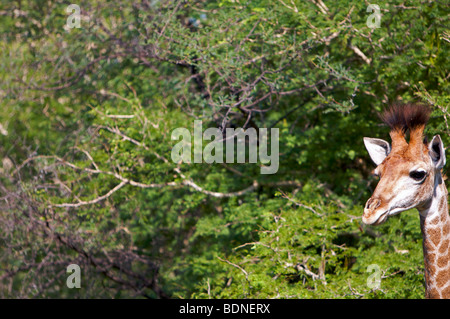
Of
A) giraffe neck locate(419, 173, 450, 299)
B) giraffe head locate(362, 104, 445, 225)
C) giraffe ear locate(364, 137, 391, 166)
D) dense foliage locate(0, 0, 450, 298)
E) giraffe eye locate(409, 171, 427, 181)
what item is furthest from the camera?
dense foliage locate(0, 0, 450, 298)

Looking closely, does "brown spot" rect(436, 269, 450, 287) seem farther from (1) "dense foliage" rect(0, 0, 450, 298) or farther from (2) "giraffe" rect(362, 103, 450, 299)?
(1) "dense foliage" rect(0, 0, 450, 298)

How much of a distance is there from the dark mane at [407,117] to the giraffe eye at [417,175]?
40 centimetres

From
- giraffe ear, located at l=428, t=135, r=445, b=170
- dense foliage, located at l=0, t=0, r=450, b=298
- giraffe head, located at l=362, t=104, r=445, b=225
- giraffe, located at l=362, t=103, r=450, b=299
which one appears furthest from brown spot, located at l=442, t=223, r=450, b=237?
dense foliage, located at l=0, t=0, r=450, b=298

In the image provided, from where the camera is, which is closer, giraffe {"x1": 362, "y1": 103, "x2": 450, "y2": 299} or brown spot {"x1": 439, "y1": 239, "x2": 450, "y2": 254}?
giraffe {"x1": 362, "y1": 103, "x2": 450, "y2": 299}

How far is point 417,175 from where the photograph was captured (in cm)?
418

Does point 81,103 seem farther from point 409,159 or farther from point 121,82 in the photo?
point 409,159

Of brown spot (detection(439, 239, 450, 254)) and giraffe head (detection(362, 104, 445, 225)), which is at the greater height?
giraffe head (detection(362, 104, 445, 225))

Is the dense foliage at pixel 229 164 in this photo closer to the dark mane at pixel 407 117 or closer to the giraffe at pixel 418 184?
the giraffe at pixel 418 184

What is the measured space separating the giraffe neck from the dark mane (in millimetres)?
397

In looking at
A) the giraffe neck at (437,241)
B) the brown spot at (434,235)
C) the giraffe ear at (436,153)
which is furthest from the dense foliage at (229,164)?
the giraffe ear at (436,153)

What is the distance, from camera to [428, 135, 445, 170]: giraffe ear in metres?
4.21

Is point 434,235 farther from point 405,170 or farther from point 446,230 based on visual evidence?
point 405,170
